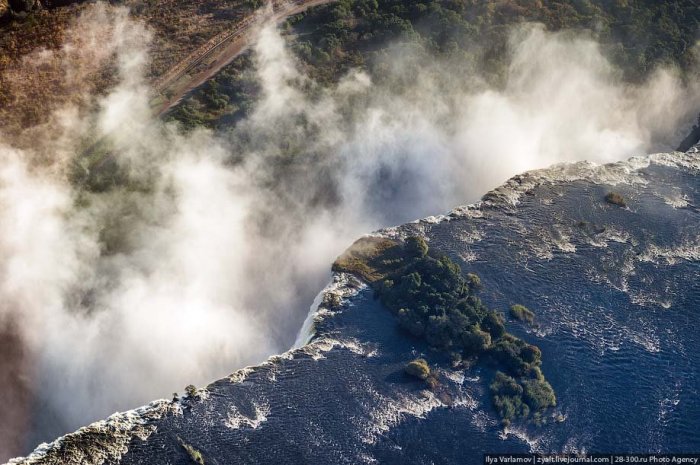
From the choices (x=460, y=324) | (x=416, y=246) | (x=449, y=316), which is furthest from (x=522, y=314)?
(x=416, y=246)

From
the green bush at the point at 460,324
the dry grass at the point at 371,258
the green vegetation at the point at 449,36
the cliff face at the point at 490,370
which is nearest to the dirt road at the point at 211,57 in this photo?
the green vegetation at the point at 449,36

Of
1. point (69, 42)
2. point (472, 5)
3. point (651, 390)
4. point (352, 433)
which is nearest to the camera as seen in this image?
point (352, 433)

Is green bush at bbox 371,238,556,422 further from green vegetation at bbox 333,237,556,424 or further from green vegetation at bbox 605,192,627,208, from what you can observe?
green vegetation at bbox 605,192,627,208

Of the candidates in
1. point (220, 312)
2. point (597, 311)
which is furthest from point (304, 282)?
point (597, 311)

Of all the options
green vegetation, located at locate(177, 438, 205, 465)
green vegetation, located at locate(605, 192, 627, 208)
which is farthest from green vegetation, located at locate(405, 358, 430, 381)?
green vegetation, located at locate(605, 192, 627, 208)

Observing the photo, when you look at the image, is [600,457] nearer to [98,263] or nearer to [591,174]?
[591,174]

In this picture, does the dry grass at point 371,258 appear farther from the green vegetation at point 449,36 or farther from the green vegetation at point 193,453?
the green vegetation at point 449,36
